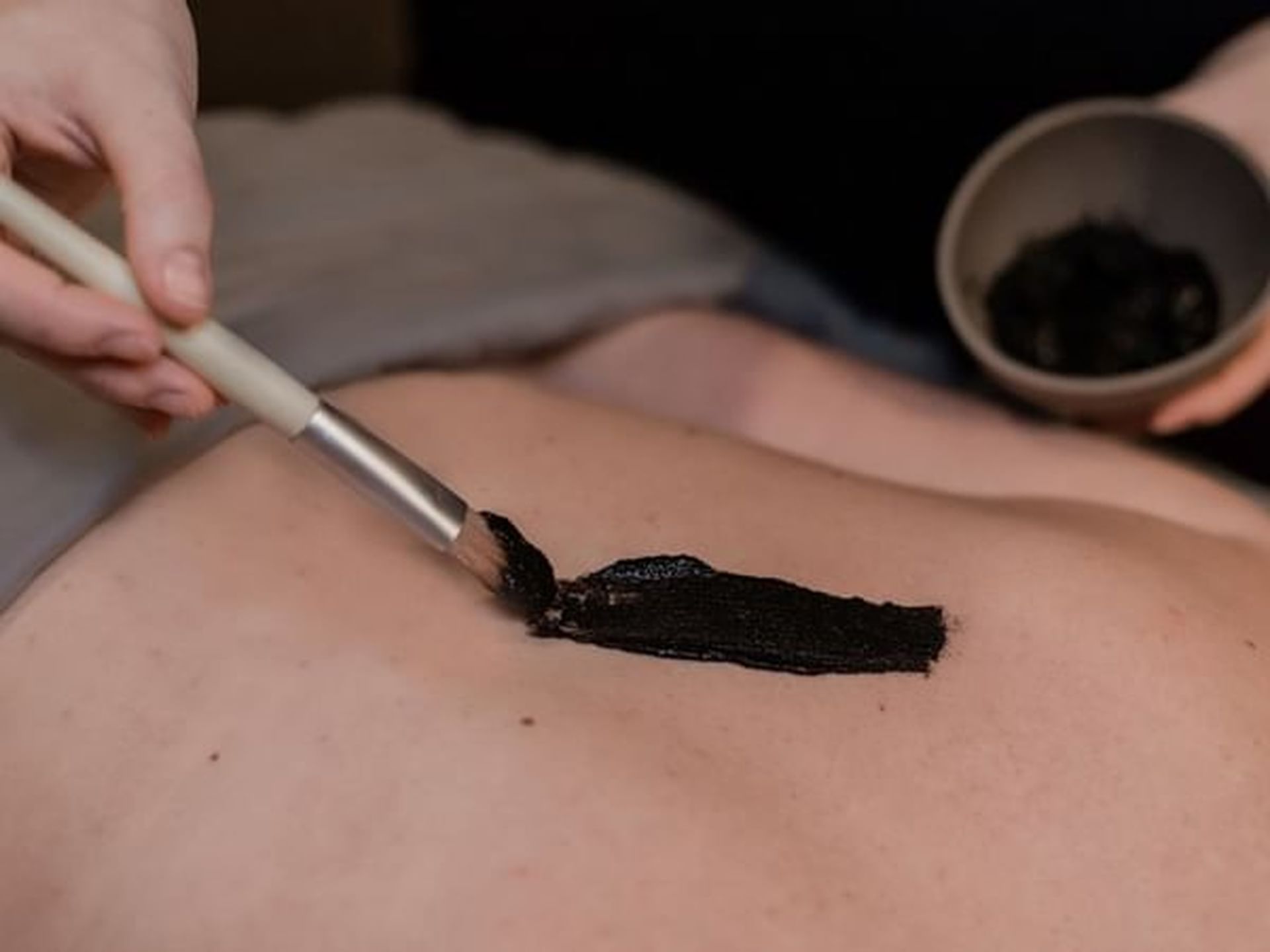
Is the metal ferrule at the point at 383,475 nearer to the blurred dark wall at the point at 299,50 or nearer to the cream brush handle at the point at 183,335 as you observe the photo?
the cream brush handle at the point at 183,335

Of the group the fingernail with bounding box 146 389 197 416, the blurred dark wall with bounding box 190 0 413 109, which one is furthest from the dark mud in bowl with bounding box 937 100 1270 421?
the blurred dark wall with bounding box 190 0 413 109

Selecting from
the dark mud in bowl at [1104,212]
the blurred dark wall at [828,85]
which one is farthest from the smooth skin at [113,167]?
the blurred dark wall at [828,85]

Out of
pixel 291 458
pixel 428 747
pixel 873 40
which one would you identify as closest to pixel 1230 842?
pixel 428 747

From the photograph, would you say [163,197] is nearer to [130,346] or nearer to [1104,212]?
[130,346]

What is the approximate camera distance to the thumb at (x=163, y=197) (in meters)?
0.66

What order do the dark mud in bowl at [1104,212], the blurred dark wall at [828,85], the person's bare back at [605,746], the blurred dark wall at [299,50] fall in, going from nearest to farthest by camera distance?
the person's bare back at [605,746] → the dark mud in bowl at [1104,212] → the blurred dark wall at [828,85] → the blurred dark wall at [299,50]

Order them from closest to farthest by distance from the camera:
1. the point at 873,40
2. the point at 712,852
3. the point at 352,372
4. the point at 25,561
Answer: the point at 712,852 < the point at 25,561 < the point at 352,372 < the point at 873,40

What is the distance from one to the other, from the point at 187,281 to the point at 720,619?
25 cm

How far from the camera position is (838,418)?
0.98m

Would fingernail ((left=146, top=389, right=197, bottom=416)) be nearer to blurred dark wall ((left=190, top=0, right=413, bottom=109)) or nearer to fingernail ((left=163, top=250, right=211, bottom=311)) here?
fingernail ((left=163, top=250, right=211, bottom=311))

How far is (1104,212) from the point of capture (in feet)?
3.33

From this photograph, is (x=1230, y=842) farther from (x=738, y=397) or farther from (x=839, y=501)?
(x=738, y=397)

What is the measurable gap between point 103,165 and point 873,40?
2.00 feet

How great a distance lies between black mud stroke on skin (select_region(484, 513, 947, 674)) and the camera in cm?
A: 72
